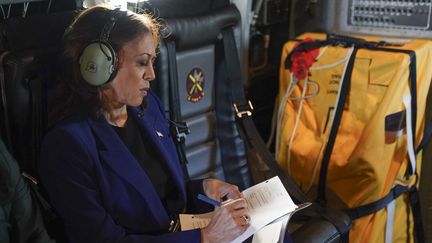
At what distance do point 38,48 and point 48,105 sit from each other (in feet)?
0.46

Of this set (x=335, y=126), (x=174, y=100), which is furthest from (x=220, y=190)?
(x=335, y=126)

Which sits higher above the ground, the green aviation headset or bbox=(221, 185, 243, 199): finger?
the green aviation headset

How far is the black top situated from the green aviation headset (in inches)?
6.8

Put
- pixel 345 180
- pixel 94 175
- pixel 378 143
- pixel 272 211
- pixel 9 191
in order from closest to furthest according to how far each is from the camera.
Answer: pixel 9 191 → pixel 94 175 → pixel 272 211 → pixel 378 143 → pixel 345 180

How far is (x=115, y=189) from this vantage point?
44.0 inches

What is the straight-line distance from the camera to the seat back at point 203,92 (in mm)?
1465

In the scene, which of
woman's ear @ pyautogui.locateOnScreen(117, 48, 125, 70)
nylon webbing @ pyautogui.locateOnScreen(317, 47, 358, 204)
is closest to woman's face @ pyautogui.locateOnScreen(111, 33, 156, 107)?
woman's ear @ pyautogui.locateOnScreen(117, 48, 125, 70)

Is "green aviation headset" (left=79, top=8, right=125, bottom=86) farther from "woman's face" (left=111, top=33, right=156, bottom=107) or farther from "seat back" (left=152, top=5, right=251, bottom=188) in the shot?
"seat back" (left=152, top=5, right=251, bottom=188)

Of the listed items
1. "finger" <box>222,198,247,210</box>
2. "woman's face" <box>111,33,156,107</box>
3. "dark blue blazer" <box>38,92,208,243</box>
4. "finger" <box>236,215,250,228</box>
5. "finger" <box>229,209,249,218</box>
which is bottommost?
"finger" <box>236,215,250,228</box>

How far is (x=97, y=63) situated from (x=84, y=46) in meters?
0.06

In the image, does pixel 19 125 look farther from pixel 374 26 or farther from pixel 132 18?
pixel 374 26

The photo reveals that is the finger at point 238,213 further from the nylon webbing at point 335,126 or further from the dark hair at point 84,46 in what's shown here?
the nylon webbing at point 335,126

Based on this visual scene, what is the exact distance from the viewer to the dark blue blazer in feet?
3.48

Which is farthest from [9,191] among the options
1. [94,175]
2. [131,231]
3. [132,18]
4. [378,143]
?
[378,143]
